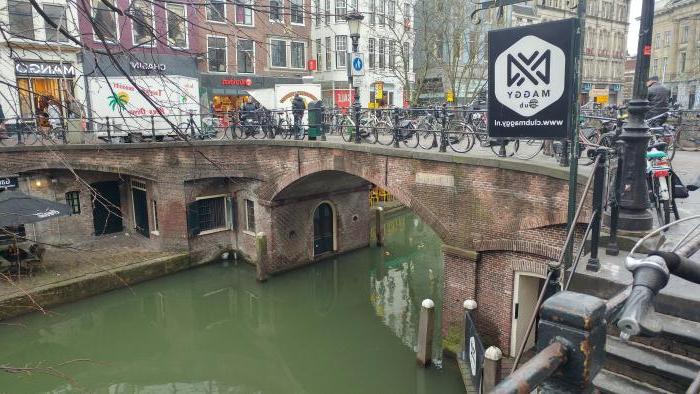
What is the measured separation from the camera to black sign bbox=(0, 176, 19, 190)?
645 inches

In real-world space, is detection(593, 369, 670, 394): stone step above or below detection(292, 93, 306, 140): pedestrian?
below

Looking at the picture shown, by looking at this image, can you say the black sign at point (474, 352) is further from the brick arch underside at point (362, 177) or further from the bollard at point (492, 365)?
the brick arch underside at point (362, 177)

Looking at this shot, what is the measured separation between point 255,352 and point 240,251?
641 centimetres

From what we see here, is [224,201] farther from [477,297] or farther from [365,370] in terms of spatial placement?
[477,297]

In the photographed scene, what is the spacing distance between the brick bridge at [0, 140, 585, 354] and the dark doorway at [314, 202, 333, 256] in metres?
0.24

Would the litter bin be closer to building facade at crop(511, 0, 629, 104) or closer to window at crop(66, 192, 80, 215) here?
window at crop(66, 192, 80, 215)

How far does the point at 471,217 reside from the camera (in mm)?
10859

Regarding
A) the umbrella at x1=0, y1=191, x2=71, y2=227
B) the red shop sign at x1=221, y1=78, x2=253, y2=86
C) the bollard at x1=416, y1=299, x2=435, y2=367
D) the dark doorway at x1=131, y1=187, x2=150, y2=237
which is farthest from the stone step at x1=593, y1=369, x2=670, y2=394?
the red shop sign at x1=221, y1=78, x2=253, y2=86

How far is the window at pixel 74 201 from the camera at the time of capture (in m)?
18.3

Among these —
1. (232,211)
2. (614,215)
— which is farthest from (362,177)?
(614,215)

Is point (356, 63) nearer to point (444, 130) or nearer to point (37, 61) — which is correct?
point (444, 130)

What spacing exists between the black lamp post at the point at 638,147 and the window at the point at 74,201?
18.5m

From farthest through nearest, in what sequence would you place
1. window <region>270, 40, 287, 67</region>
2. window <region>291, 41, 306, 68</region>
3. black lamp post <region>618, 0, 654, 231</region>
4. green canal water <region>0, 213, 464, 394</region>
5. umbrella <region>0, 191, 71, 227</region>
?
window <region>291, 41, 306, 68</region> → window <region>270, 40, 287, 67</region> → umbrella <region>0, 191, 71, 227</region> → green canal water <region>0, 213, 464, 394</region> → black lamp post <region>618, 0, 654, 231</region>

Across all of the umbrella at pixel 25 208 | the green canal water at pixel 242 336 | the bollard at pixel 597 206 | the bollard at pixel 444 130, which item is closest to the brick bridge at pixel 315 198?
the bollard at pixel 444 130
